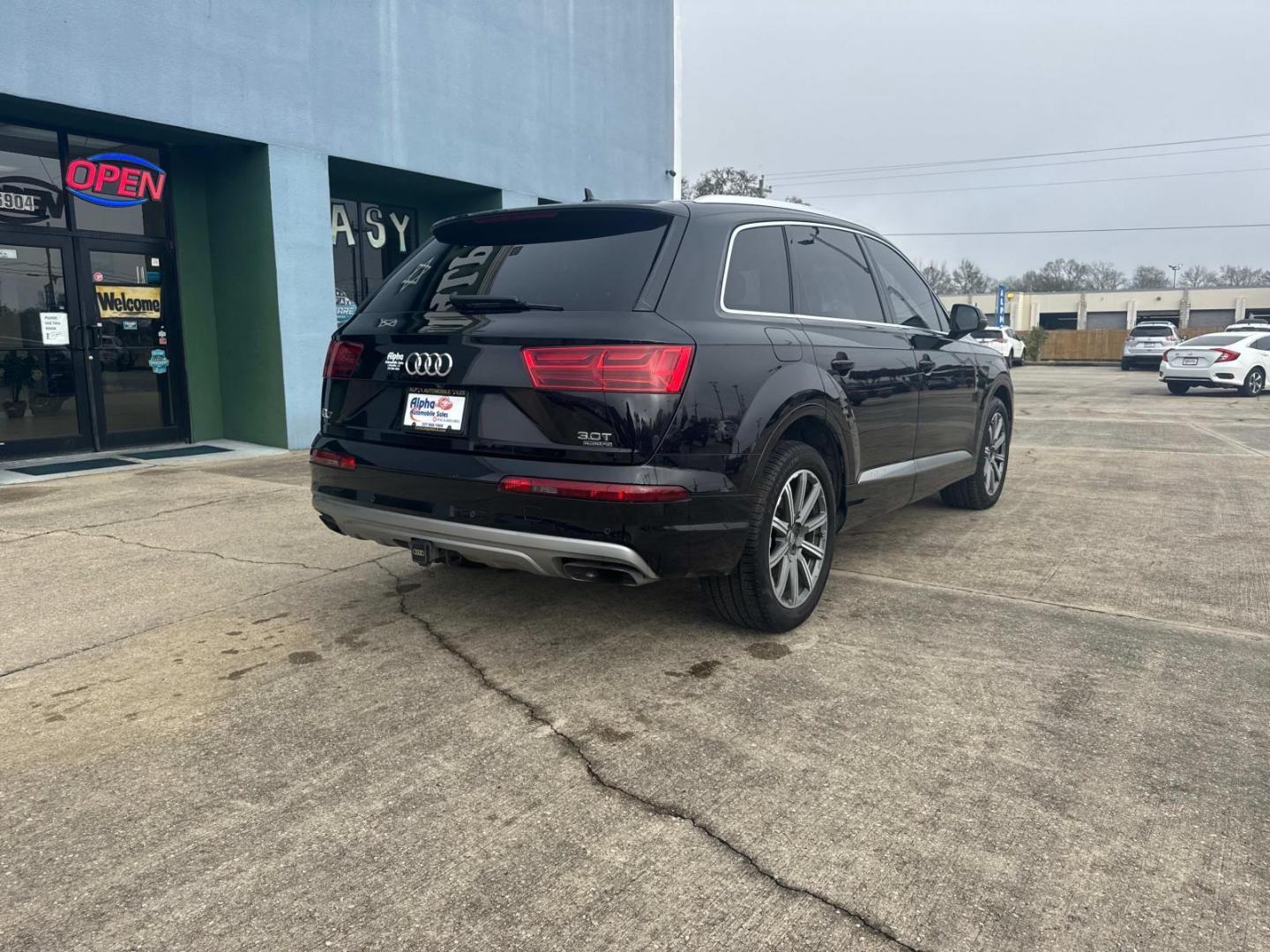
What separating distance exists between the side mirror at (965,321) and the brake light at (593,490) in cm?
317

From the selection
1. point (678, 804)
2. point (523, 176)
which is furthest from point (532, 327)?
point (523, 176)

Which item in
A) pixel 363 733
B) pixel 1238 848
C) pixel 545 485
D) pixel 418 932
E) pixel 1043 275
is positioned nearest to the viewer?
pixel 418 932

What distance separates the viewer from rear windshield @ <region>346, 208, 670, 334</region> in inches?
133

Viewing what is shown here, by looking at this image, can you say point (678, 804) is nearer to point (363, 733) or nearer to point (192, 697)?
point (363, 733)

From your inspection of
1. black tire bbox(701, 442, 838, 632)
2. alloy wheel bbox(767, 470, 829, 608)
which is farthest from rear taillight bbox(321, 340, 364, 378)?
alloy wheel bbox(767, 470, 829, 608)

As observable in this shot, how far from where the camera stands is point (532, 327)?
327 cm

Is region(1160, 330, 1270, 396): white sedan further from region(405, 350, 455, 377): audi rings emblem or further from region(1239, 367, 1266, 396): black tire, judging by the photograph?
region(405, 350, 455, 377): audi rings emblem

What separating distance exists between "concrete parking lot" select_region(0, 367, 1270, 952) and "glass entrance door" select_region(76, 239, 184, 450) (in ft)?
16.5

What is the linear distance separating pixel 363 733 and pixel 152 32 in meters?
8.09

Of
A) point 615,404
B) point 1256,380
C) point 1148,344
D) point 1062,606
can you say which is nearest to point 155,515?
point 615,404

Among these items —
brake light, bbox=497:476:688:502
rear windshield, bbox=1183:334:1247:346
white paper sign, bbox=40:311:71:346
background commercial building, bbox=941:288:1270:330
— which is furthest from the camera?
background commercial building, bbox=941:288:1270:330

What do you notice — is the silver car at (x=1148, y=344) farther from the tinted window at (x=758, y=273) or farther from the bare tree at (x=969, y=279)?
the bare tree at (x=969, y=279)

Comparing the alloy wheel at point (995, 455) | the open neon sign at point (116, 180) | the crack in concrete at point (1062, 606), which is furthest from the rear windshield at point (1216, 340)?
the open neon sign at point (116, 180)

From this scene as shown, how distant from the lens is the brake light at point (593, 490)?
10.2ft
